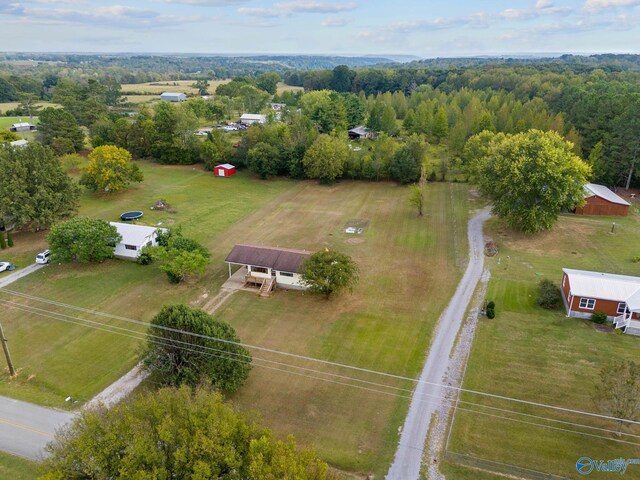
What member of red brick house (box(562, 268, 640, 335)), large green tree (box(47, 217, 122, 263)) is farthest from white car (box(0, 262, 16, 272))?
red brick house (box(562, 268, 640, 335))

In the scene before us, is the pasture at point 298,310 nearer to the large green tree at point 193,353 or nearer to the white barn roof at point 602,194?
the large green tree at point 193,353

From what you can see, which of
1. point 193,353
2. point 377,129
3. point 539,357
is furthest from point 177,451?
point 377,129

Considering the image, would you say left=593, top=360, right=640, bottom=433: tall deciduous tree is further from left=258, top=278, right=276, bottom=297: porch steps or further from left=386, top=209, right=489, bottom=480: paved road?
left=258, top=278, right=276, bottom=297: porch steps

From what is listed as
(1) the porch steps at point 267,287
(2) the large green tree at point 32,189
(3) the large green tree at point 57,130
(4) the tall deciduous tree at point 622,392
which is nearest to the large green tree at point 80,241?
(2) the large green tree at point 32,189

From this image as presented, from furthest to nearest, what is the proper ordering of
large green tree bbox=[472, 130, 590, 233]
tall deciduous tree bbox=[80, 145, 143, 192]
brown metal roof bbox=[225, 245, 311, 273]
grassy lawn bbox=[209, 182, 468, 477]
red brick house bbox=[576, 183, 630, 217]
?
tall deciduous tree bbox=[80, 145, 143, 192]
red brick house bbox=[576, 183, 630, 217]
large green tree bbox=[472, 130, 590, 233]
brown metal roof bbox=[225, 245, 311, 273]
grassy lawn bbox=[209, 182, 468, 477]

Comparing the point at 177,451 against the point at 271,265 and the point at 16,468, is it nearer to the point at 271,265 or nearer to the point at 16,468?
the point at 16,468

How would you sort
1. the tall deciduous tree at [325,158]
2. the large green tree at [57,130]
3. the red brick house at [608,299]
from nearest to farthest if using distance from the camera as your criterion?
1. the red brick house at [608,299]
2. the tall deciduous tree at [325,158]
3. the large green tree at [57,130]
